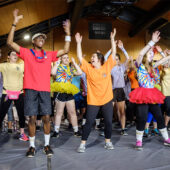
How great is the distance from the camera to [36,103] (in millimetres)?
2865

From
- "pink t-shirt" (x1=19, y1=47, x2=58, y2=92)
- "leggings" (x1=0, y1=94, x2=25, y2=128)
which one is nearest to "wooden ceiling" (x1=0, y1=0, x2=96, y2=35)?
"leggings" (x1=0, y1=94, x2=25, y2=128)

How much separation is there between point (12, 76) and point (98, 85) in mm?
1840

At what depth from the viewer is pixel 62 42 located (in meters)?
11.9

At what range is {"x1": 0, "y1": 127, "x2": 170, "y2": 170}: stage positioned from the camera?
2352 millimetres

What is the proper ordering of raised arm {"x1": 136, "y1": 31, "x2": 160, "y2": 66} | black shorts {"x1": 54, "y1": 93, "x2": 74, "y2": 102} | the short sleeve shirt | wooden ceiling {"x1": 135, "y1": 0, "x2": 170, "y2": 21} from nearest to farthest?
1. raised arm {"x1": 136, "y1": 31, "x2": 160, "y2": 66}
2. black shorts {"x1": 54, "y1": 93, "x2": 74, "y2": 102}
3. the short sleeve shirt
4. wooden ceiling {"x1": 135, "y1": 0, "x2": 170, "y2": 21}

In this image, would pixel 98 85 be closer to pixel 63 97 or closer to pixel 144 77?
pixel 144 77

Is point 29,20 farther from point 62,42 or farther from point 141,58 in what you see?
point 141,58

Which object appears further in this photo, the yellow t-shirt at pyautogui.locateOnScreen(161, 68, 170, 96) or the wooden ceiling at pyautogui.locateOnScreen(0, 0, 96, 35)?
the wooden ceiling at pyautogui.locateOnScreen(0, 0, 96, 35)

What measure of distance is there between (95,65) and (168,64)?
1.85m

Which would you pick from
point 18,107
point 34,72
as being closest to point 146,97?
point 34,72

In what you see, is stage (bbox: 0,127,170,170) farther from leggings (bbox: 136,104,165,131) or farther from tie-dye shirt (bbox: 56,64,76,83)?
tie-dye shirt (bbox: 56,64,76,83)

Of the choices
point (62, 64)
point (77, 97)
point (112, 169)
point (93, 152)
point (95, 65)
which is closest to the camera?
point (112, 169)

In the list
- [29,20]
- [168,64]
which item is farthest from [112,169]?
[29,20]

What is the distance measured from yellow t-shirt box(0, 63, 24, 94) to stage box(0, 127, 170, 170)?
1014 millimetres
